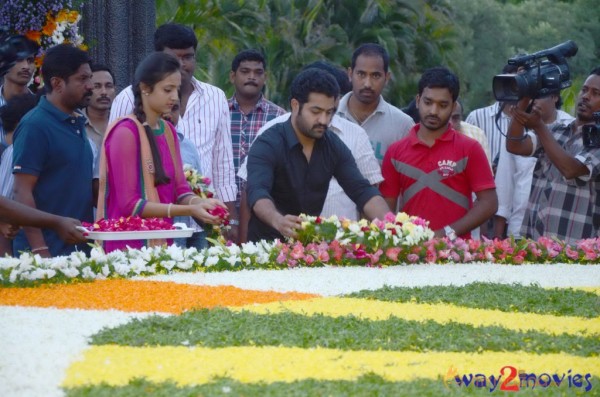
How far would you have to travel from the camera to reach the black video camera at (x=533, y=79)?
7.79 m

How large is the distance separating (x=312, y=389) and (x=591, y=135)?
445 centimetres

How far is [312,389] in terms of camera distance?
418 cm

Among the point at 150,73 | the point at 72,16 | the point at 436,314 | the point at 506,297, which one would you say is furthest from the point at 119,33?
the point at 436,314

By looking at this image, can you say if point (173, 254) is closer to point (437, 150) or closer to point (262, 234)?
point (262, 234)

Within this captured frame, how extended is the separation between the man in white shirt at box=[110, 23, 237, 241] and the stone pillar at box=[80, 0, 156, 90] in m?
0.99

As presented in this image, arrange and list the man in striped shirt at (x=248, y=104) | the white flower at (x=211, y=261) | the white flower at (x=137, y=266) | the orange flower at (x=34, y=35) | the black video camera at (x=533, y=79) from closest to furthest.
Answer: the white flower at (x=137, y=266) → the white flower at (x=211, y=261) → the black video camera at (x=533, y=79) → the orange flower at (x=34, y=35) → the man in striped shirt at (x=248, y=104)

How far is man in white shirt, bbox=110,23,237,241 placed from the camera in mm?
8703

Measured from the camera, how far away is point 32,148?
7.00m

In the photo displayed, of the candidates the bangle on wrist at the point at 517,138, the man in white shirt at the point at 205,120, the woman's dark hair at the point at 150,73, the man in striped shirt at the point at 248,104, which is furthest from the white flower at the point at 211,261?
the man in striped shirt at the point at 248,104

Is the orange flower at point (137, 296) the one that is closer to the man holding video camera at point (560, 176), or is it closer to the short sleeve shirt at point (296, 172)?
the short sleeve shirt at point (296, 172)

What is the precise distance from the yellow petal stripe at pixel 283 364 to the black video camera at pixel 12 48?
3.04 meters

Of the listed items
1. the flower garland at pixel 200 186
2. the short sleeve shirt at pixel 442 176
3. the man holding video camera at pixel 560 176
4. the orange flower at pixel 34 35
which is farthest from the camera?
the orange flower at pixel 34 35

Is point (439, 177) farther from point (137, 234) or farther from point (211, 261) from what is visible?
point (137, 234)

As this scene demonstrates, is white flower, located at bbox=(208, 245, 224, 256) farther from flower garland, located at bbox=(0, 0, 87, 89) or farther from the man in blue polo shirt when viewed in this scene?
flower garland, located at bbox=(0, 0, 87, 89)
